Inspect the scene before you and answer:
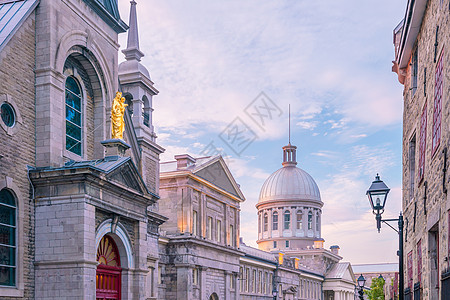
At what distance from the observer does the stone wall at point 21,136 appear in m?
17.7

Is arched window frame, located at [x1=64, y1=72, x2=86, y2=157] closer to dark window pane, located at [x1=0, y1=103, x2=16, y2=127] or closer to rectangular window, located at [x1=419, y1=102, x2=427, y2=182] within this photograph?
dark window pane, located at [x1=0, y1=103, x2=16, y2=127]

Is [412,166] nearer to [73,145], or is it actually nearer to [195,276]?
[73,145]

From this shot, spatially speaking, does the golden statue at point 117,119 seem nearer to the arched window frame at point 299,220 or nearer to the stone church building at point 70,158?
the stone church building at point 70,158

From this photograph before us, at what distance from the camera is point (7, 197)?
58.0ft

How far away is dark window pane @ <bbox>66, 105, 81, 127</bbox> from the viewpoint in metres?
21.2

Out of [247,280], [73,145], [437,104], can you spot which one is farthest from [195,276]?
[437,104]

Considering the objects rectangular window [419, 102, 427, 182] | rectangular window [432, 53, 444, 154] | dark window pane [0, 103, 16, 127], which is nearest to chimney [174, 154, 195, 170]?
dark window pane [0, 103, 16, 127]

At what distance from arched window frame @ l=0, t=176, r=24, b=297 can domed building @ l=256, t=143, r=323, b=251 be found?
3333 inches

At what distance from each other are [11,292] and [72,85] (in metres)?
7.56

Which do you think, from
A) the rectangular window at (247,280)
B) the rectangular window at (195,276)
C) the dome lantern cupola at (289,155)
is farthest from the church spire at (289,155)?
the rectangular window at (195,276)

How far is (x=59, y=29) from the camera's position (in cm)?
2008

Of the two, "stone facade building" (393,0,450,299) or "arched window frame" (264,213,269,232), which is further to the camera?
"arched window frame" (264,213,269,232)

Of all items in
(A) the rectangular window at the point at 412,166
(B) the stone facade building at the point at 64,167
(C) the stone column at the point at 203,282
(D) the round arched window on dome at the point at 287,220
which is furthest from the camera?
(D) the round arched window on dome at the point at 287,220

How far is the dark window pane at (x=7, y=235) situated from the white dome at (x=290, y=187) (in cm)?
8827
